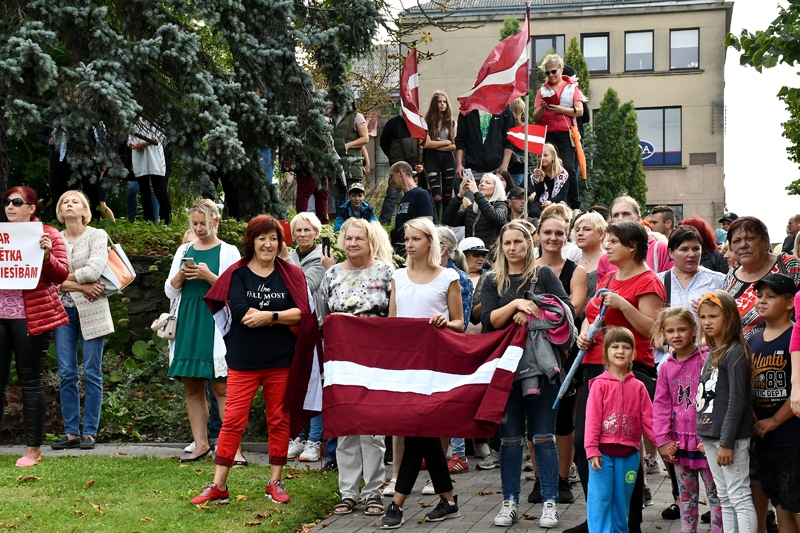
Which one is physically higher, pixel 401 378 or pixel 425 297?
pixel 425 297

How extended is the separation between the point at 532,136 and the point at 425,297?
836 centimetres

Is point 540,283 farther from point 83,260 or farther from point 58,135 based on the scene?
point 58,135

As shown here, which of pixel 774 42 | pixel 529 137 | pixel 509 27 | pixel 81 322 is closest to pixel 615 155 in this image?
pixel 509 27

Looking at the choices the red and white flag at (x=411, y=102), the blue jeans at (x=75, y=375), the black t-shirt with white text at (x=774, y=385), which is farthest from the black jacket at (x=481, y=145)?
the black t-shirt with white text at (x=774, y=385)

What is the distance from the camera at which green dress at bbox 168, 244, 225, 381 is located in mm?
10047

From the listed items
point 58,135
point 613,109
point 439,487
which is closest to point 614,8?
point 613,109

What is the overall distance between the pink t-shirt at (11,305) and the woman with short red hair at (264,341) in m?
2.36

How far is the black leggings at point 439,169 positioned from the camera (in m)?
15.6

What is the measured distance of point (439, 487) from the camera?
8102mm

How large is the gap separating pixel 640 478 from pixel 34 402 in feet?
18.7

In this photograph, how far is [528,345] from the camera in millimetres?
8000

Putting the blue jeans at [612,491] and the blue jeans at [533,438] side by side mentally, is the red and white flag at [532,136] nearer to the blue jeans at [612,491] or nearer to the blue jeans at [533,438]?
the blue jeans at [533,438]

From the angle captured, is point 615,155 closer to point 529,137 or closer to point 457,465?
point 529,137

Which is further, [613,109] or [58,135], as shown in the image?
[613,109]
